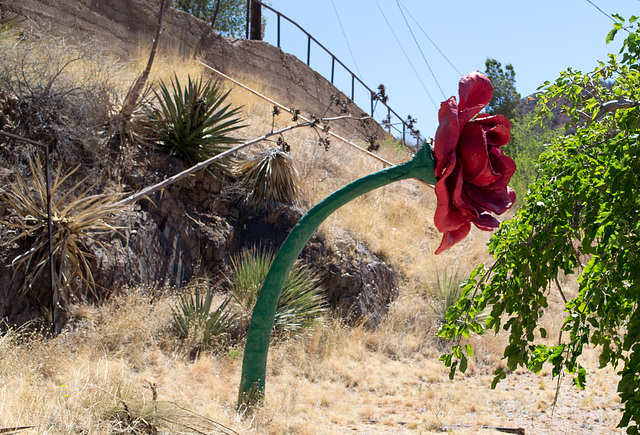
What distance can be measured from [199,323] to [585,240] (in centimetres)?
490

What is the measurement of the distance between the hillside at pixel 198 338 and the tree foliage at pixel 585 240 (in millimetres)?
2061

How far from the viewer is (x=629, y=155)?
2637 millimetres

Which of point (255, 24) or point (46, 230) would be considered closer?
point (46, 230)

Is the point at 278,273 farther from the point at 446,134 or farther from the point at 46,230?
the point at 46,230

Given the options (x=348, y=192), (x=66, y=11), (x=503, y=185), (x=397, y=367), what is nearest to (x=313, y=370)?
(x=397, y=367)

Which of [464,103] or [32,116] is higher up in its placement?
[464,103]

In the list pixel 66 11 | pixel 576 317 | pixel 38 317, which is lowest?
pixel 38 317

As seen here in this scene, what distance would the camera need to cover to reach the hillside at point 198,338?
4.21 m

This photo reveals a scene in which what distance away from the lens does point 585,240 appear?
2.73 meters

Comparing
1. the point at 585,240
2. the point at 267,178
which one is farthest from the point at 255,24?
the point at 585,240

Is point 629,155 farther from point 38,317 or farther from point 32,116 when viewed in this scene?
point 32,116

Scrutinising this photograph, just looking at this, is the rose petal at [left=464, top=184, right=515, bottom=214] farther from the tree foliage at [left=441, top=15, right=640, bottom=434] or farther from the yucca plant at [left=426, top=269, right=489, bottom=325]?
the yucca plant at [left=426, top=269, right=489, bottom=325]

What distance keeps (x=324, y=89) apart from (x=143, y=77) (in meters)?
14.8

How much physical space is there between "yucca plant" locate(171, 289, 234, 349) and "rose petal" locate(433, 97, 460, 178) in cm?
444
